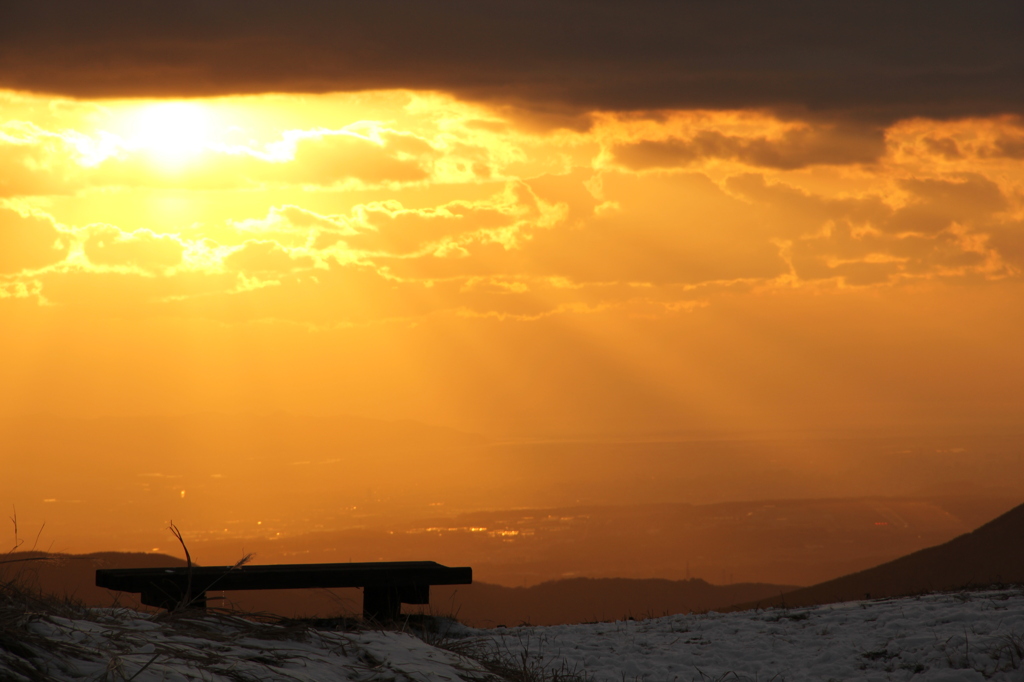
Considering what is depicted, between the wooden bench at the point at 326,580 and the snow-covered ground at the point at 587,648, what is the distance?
0.67 meters

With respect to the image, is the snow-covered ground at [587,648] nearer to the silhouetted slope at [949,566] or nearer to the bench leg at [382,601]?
the bench leg at [382,601]

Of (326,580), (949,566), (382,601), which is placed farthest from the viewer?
(949,566)

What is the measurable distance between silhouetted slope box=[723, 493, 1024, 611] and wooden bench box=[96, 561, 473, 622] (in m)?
15.6

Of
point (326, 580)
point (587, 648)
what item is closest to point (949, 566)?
point (587, 648)

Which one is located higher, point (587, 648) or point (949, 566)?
point (949, 566)

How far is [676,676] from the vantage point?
8461 millimetres

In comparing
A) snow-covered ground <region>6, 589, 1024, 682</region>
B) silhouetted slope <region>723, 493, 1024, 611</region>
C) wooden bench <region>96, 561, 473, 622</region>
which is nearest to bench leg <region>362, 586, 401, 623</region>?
wooden bench <region>96, 561, 473, 622</region>

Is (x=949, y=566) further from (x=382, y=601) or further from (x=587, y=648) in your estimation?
(x=382, y=601)

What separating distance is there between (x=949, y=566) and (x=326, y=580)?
2192 centimetres

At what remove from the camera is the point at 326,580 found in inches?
381

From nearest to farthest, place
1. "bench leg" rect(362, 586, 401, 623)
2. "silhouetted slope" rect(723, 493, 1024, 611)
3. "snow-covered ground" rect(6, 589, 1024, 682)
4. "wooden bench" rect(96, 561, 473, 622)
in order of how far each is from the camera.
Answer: "snow-covered ground" rect(6, 589, 1024, 682), "wooden bench" rect(96, 561, 473, 622), "bench leg" rect(362, 586, 401, 623), "silhouetted slope" rect(723, 493, 1024, 611)

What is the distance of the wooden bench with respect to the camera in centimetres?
903

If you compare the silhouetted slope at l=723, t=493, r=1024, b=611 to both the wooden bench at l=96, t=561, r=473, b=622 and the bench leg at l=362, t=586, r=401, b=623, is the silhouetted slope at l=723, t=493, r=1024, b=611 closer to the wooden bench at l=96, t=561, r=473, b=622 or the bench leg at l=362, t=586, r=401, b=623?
the wooden bench at l=96, t=561, r=473, b=622

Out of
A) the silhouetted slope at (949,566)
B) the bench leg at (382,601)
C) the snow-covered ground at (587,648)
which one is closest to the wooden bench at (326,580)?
the bench leg at (382,601)
